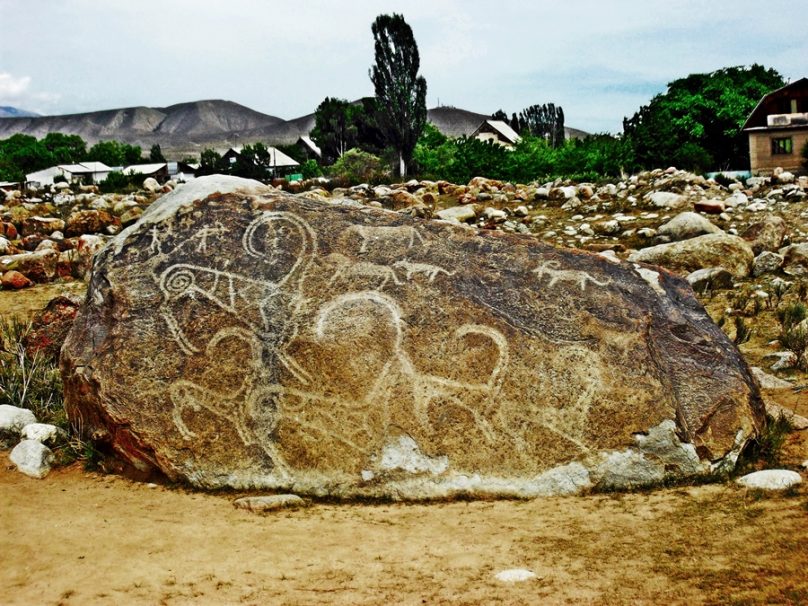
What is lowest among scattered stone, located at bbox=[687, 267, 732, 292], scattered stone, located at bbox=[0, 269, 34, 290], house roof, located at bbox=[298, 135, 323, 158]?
scattered stone, located at bbox=[687, 267, 732, 292]

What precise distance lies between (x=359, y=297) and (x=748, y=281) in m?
6.73

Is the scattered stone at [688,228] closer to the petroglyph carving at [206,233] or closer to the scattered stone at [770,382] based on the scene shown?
the scattered stone at [770,382]

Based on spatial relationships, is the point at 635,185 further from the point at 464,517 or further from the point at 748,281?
the point at 464,517

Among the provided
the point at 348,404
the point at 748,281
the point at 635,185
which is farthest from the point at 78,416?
the point at 635,185

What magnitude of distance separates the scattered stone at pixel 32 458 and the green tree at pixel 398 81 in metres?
31.1

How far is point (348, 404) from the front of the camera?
445 centimetres

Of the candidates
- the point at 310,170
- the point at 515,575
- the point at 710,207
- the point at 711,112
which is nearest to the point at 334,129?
the point at 310,170

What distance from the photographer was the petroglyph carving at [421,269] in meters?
4.89

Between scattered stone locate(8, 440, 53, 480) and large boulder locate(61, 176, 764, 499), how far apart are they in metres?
0.29

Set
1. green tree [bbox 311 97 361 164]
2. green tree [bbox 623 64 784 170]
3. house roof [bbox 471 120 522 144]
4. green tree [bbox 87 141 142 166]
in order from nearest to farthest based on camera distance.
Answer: green tree [bbox 623 64 784 170] < green tree [bbox 311 97 361 164] < house roof [bbox 471 120 522 144] < green tree [bbox 87 141 142 166]

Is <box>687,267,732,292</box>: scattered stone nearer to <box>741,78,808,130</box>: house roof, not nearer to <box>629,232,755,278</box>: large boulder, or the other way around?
<box>629,232,755,278</box>: large boulder

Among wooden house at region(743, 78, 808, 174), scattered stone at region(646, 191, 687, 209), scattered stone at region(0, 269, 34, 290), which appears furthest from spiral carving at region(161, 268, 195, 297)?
wooden house at region(743, 78, 808, 174)

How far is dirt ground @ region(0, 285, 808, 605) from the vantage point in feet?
9.70

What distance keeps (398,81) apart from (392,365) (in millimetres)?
32780
